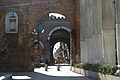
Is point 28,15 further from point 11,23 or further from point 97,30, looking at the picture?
point 97,30

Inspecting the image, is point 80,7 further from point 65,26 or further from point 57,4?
point 65,26

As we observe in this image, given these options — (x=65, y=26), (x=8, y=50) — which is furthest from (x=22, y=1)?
(x=65, y=26)

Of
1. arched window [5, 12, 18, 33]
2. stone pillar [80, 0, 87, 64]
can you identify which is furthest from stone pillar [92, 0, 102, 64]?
arched window [5, 12, 18, 33]

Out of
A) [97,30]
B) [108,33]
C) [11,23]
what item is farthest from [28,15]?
[108,33]

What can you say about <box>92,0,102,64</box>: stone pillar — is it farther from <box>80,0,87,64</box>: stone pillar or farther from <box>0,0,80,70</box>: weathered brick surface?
<box>0,0,80,70</box>: weathered brick surface

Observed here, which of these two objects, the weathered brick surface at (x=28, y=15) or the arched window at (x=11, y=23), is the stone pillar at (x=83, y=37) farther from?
the arched window at (x=11, y=23)

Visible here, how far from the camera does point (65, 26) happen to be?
150ft

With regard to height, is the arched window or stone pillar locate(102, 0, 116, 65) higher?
the arched window

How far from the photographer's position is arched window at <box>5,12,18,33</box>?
24.1m

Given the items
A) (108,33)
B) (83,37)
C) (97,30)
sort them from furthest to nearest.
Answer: (83,37) < (97,30) < (108,33)

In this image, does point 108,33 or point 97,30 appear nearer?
point 108,33

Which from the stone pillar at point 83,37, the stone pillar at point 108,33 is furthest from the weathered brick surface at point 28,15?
the stone pillar at point 108,33

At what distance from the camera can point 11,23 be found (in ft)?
79.6

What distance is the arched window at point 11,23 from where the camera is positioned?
24141mm
